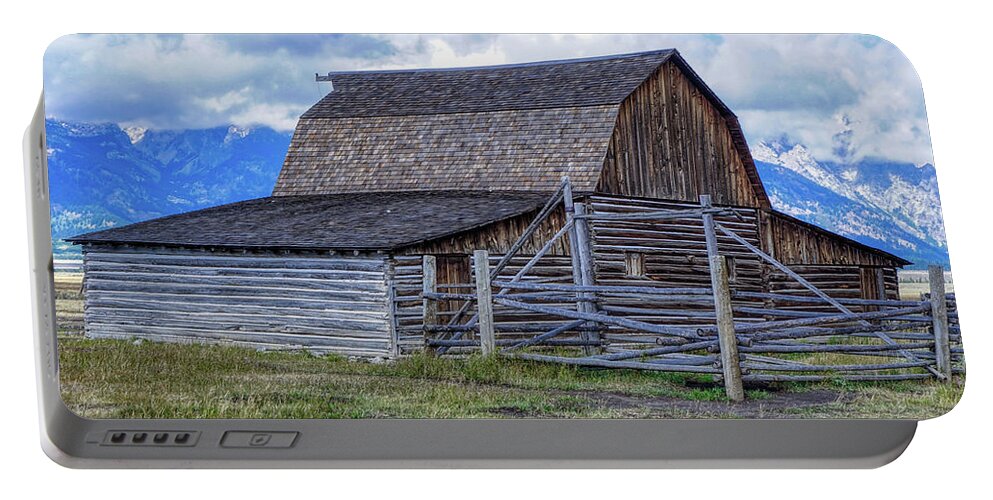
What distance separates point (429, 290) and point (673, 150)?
1.58 metres

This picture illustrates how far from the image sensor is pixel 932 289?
7.57 metres

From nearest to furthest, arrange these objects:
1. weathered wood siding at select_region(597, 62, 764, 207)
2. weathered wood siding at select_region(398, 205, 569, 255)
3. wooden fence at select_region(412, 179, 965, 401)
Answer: wooden fence at select_region(412, 179, 965, 401), weathered wood siding at select_region(597, 62, 764, 207), weathered wood siding at select_region(398, 205, 569, 255)

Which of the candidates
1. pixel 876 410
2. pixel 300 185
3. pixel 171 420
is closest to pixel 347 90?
pixel 300 185

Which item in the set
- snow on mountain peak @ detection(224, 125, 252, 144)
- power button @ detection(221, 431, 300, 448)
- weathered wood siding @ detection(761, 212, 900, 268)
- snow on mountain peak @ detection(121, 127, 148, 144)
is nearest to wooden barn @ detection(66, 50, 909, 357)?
weathered wood siding @ detection(761, 212, 900, 268)

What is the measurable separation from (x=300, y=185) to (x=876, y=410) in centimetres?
331

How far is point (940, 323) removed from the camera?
754 cm

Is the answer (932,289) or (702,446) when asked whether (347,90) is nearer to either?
(702,446)

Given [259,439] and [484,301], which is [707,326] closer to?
[484,301]

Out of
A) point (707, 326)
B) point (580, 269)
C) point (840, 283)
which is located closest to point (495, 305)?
point (580, 269)

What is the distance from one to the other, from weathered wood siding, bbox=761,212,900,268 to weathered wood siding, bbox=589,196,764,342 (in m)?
0.10

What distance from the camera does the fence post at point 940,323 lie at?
7449 millimetres

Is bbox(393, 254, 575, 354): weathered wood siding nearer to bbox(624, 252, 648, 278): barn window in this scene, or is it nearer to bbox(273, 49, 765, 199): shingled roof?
bbox(624, 252, 648, 278): barn window

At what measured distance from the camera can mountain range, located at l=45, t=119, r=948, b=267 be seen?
24.2 ft

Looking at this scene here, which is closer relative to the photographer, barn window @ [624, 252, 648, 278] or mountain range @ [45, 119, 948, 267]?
mountain range @ [45, 119, 948, 267]
